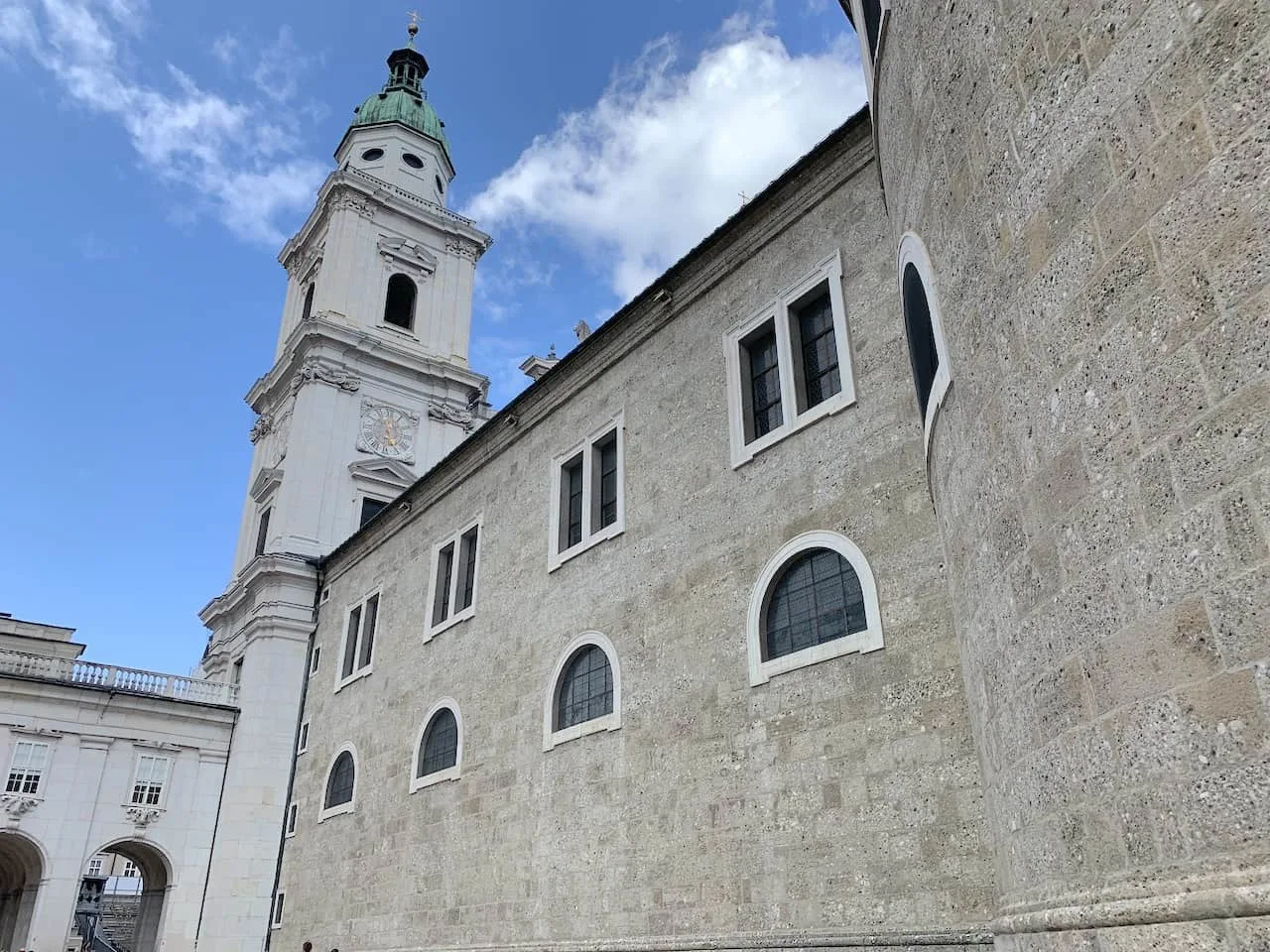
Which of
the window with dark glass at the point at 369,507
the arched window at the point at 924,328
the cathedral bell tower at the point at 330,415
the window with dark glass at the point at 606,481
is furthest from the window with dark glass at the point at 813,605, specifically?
the window with dark glass at the point at 369,507

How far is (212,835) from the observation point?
73.3ft

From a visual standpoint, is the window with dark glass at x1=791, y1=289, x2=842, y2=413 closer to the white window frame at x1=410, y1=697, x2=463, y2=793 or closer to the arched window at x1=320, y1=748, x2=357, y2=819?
the white window frame at x1=410, y1=697, x2=463, y2=793

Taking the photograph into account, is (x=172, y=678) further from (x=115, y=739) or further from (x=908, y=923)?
(x=908, y=923)

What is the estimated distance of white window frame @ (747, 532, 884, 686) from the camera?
9.04 meters

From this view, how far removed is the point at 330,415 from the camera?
2770 centimetres

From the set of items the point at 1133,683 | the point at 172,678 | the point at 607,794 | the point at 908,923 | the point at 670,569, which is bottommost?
the point at 908,923

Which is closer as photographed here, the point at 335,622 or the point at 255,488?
the point at 335,622

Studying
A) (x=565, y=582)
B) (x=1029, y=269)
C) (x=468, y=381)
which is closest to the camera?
(x=1029, y=269)

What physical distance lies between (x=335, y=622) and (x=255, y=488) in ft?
27.0

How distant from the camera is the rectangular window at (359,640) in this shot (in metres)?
20.6

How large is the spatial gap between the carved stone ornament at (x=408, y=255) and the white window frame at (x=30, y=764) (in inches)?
688

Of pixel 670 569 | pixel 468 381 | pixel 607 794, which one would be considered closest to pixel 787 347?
pixel 670 569

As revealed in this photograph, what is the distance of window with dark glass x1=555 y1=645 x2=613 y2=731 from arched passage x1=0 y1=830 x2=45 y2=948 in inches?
574

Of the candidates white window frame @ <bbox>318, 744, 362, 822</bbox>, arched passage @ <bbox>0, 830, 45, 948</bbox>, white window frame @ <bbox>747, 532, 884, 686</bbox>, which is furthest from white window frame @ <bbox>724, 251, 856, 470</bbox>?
arched passage @ <bbox>0, 830, 45, 948</bbox>
